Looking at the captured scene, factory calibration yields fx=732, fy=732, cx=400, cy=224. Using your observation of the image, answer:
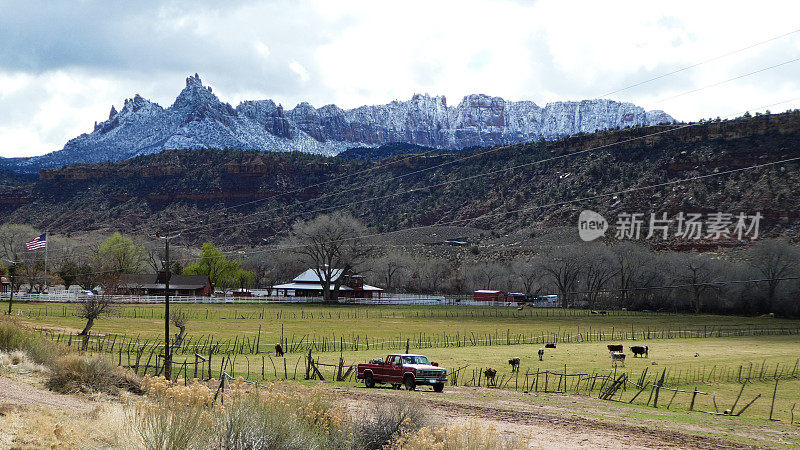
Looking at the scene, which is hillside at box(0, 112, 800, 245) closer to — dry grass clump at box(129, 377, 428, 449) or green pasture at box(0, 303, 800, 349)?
green pasture at box(0, 303, 800, 349)

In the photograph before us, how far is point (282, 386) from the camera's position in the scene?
14.9 metres

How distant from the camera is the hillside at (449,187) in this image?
119375 mm

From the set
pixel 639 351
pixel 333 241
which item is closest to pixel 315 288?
pixel 333 241

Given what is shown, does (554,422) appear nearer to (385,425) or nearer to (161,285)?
(385,425)

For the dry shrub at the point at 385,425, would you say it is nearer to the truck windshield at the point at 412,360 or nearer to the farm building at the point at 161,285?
the truck windshield at the point at 412,360

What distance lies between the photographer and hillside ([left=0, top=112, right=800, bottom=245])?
4700 inches

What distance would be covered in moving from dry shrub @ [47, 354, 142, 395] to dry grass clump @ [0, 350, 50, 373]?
1218 millimetres

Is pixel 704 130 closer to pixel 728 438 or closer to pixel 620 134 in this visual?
pixel 620 134

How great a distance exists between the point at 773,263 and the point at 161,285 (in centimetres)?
8589

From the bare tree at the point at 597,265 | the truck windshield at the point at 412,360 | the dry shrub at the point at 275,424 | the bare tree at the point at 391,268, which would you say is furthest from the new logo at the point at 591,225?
the dry shrub at the point at 275,424

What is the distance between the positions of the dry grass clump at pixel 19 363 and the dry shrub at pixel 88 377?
47.9 inches

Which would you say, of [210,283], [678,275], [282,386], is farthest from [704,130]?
[282,386]

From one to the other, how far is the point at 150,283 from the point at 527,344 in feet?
249

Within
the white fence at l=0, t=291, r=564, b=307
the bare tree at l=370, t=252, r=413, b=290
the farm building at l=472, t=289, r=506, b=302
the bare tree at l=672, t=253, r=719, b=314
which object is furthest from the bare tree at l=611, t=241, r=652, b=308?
the bare tree at l=370, t=252, r=413, b=290
